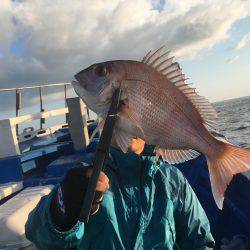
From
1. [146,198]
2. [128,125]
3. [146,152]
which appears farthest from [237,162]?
[146,152]

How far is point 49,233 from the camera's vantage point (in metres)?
2.74

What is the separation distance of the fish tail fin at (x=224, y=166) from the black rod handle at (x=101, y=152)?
2.32 ft

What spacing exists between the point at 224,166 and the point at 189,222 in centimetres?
132

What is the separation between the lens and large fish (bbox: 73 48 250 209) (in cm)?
225

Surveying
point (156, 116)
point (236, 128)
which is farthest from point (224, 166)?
point (236, 128)

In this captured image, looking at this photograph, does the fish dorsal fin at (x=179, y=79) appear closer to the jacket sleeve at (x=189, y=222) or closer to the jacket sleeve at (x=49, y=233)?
the jacket sleeve at (x=49, y=233)

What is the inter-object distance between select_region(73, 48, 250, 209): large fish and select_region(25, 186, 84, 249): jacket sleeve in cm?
85

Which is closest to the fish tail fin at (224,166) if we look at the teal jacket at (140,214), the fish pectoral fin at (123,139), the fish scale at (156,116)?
the fish scale at (156,116)

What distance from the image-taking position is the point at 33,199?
15.9 ft

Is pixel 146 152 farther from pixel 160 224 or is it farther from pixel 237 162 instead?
pixel 237 162

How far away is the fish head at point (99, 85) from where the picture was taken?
7.43 feet

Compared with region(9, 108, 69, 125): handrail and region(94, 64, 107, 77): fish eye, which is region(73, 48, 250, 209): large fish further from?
region(9, 108, 69, 125): handrail

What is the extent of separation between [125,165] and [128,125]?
54.4 inches

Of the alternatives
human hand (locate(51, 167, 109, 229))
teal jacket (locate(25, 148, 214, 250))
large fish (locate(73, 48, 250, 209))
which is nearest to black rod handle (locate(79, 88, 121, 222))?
large fish (locate(73, 48, 250, 209))
